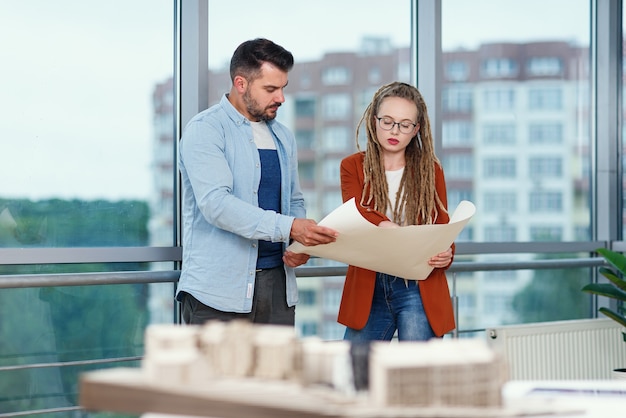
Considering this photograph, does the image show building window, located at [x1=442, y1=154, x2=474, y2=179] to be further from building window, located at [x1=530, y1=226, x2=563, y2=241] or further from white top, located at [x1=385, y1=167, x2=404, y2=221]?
white top, located at [x1=385, y1=167, x2=404, y2=221]

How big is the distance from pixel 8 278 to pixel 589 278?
286cm

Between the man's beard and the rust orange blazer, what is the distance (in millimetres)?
309

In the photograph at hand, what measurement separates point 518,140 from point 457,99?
0.41m

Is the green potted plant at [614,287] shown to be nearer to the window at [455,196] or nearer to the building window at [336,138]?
the window at [455,196]

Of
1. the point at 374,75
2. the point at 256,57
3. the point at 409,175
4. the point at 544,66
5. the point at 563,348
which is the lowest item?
the point at 563,348

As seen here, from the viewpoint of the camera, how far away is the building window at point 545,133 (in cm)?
414

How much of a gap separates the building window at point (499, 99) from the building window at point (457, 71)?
150 mm

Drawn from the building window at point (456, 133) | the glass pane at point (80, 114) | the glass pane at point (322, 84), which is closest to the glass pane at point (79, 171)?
the glass pane at point (80, 114)

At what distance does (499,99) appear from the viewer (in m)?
4.04

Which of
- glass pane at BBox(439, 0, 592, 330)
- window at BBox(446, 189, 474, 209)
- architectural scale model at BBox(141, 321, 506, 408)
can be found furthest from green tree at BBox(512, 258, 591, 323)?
architectural scale model at BBox(141, 321, 506, 408)

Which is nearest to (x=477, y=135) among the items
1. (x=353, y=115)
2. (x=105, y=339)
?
(x=353, y=115)

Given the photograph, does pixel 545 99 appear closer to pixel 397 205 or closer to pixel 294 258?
pixel 397 205

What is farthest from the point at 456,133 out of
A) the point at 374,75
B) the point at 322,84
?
the point at 322,84

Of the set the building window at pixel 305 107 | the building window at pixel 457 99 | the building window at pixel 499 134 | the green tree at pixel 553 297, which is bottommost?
the green tree at pixel 553 297
